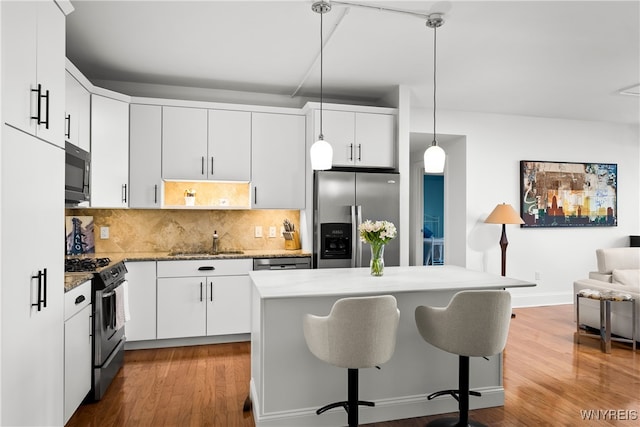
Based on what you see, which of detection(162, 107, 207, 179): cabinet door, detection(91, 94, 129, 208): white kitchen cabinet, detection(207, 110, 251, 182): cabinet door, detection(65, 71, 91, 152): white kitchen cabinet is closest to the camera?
detection(65, 71, 91, 152): white kitchen cabinet

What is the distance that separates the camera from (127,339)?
13.3ft

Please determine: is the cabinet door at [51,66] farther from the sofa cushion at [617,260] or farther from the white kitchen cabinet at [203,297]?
the sofa cushion at [617,260]

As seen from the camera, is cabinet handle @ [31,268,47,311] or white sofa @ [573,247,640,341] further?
white sofa @ [573,247,640,341]

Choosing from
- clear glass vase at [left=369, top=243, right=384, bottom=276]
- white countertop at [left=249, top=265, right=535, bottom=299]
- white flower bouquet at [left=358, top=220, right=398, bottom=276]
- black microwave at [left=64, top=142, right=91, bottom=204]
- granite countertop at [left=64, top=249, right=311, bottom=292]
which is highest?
black microwave at [left=64, top=142, right=91, bottom=204]

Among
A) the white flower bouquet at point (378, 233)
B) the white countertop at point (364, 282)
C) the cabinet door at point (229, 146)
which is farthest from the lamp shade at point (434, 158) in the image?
the cabinet door at point (229, 146)

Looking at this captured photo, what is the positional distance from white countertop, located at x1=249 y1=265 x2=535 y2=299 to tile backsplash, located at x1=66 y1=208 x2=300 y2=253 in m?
1.90

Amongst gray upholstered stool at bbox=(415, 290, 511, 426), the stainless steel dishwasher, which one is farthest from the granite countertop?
gray upholstered stool at bbox=(415, 290, 511, 426)

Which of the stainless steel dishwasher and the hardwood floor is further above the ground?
the stainless steel dishwasher

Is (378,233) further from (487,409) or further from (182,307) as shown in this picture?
(182,307)

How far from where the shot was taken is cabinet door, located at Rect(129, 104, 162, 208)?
4234 millimetres

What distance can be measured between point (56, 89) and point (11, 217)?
2.72 feet

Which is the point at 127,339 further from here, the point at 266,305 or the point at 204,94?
the point at 204,94

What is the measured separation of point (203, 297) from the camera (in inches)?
165

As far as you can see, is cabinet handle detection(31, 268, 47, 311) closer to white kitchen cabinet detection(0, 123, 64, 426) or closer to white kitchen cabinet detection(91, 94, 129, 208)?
white kitchen cabinet detection(0, 123, 64, 426)
